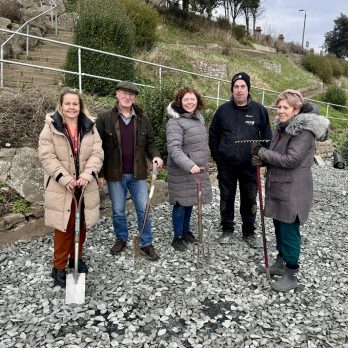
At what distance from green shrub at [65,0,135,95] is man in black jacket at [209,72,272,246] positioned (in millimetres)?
5460

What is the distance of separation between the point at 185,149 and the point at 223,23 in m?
25.5

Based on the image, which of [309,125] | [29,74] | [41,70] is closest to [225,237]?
[309,125]

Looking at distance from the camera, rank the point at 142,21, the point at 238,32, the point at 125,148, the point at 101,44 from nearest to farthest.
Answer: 1. the point at 125,148
2. the point at 101,44
3. the point at 142,21
4. the point at 238,32

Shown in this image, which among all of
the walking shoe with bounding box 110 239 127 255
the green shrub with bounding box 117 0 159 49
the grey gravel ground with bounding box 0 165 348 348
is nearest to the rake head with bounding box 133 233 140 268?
the grey gravel ground with bounding box 0 165 348 348

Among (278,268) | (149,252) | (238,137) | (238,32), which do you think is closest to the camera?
(278,268)

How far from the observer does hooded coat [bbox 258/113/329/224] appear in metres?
3.66

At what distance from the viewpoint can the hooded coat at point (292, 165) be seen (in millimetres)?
3662

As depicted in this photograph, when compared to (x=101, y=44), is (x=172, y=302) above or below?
below

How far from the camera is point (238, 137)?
15.3 feet

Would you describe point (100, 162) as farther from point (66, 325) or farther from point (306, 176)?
point (306, 176)

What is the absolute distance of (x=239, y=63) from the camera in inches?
837

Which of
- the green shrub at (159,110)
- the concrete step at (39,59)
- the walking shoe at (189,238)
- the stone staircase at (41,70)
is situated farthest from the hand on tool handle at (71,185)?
the concrete step at (39,59)

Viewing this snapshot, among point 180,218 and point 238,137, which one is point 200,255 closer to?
point 180,218

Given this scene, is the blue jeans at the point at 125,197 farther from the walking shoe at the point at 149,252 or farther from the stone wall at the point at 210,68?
the stone wall at the point at 210,68
